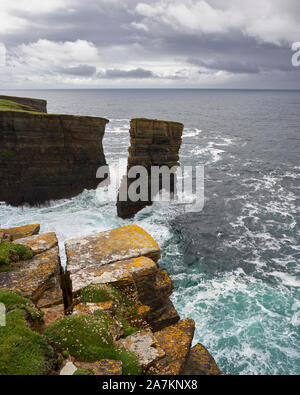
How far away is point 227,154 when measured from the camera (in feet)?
179

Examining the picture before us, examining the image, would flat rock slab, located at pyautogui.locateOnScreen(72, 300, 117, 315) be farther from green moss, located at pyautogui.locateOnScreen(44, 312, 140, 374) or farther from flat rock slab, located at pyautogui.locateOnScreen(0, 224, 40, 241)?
flat rock slab, located at pyautogui.locateOnScreen(0, 224, 40, 241)

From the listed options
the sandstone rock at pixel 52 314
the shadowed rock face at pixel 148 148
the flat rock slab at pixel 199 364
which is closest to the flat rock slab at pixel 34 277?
the sandstone rock at pixel 52 314

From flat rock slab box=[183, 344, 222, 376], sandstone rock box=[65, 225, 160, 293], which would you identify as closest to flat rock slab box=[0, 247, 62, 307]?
sandstone rock box=[65, 225, 160, 293]

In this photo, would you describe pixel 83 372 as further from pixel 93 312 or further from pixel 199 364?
pixel 199 364

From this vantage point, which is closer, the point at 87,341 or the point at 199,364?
the point at 87,341

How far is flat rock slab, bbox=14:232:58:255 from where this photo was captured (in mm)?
8901

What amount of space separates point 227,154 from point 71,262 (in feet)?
168

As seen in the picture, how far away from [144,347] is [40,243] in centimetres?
528

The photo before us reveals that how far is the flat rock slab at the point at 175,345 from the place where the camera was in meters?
6.01

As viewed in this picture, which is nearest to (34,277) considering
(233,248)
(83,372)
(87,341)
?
(87,341)

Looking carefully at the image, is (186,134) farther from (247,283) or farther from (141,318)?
(141,318)

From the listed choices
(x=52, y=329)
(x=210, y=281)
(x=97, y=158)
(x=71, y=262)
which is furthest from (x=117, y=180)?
(x=52, y=329)

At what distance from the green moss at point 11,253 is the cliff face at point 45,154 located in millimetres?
26006

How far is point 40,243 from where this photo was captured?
30.3 ft
